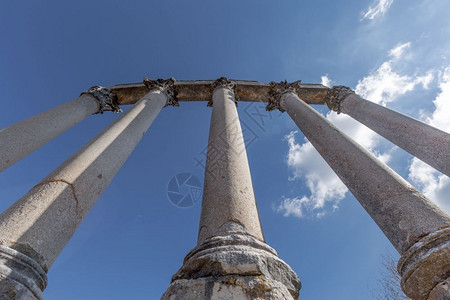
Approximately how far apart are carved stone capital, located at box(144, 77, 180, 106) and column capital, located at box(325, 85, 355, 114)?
20.1m

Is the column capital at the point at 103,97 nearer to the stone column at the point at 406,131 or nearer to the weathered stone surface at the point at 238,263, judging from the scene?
the weathered stone surface at the point at 238,263

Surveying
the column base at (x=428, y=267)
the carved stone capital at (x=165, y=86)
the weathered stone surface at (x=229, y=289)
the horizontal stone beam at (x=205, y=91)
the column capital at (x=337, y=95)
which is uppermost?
the horizontal stone beam at (x=205, y=91)

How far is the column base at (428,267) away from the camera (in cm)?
815

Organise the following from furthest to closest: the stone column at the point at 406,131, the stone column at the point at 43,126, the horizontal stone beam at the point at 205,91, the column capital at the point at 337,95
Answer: the horizontal stone beam at the point at 205,91, the column capital at the point at 337,95, the stone column at the point at 43,126, the stone column at the point at 406,131

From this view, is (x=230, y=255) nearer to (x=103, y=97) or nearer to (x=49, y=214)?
(x=49, y=214)

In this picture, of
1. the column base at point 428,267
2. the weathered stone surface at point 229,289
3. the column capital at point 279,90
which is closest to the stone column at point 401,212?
the column base at point 428,267

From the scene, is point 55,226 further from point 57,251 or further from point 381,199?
point 381,199

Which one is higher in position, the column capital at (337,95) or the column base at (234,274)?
the column capital at (337,95)

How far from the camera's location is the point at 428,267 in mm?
8516

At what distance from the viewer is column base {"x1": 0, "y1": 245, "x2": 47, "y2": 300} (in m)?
7.20

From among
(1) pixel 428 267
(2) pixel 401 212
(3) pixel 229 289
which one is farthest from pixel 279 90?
(3) pixel 229 289

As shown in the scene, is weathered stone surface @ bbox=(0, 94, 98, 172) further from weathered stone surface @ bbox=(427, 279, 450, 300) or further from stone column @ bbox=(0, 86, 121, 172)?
weathered stone surface @ bbox=(427, 279, 450, 300)

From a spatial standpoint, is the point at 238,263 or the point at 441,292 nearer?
the point at 238,263

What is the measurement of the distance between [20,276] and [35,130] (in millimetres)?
15543
